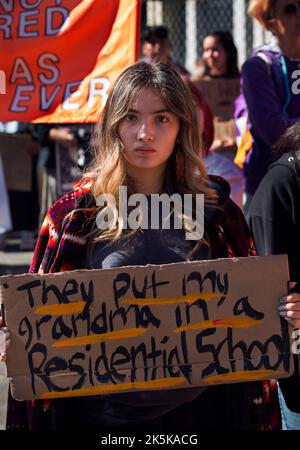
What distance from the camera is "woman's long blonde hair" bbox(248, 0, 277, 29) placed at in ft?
14.1

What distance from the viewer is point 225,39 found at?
7.26 meters

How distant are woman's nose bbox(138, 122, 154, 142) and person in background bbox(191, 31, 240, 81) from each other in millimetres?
4324

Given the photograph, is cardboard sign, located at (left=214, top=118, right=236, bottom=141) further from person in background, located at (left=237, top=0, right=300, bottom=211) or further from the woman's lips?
the woman's lips

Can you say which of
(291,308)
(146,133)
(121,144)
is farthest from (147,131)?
(291,308)

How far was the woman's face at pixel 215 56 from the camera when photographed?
7.12 m

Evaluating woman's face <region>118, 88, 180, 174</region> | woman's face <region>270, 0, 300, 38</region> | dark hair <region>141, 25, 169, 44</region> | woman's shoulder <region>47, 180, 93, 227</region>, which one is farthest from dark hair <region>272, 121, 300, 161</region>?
dark hair <region>141, 25, 169, 44</region>

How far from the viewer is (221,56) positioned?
23.6 feet

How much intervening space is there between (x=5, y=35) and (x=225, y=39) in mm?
3425

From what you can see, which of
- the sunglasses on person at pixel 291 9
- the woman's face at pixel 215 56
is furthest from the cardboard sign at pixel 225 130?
the sunglasses on person at pixel 291 9

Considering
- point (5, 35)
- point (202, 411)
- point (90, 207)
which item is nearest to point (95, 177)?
point (90, 207)

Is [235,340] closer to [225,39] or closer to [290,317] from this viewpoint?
[290,317]

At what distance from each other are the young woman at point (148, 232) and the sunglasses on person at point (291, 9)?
1.61 metres

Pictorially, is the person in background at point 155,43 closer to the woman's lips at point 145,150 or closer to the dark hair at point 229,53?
the dark hair at point 229,53

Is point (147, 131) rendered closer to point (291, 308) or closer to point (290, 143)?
point (290, 143)
